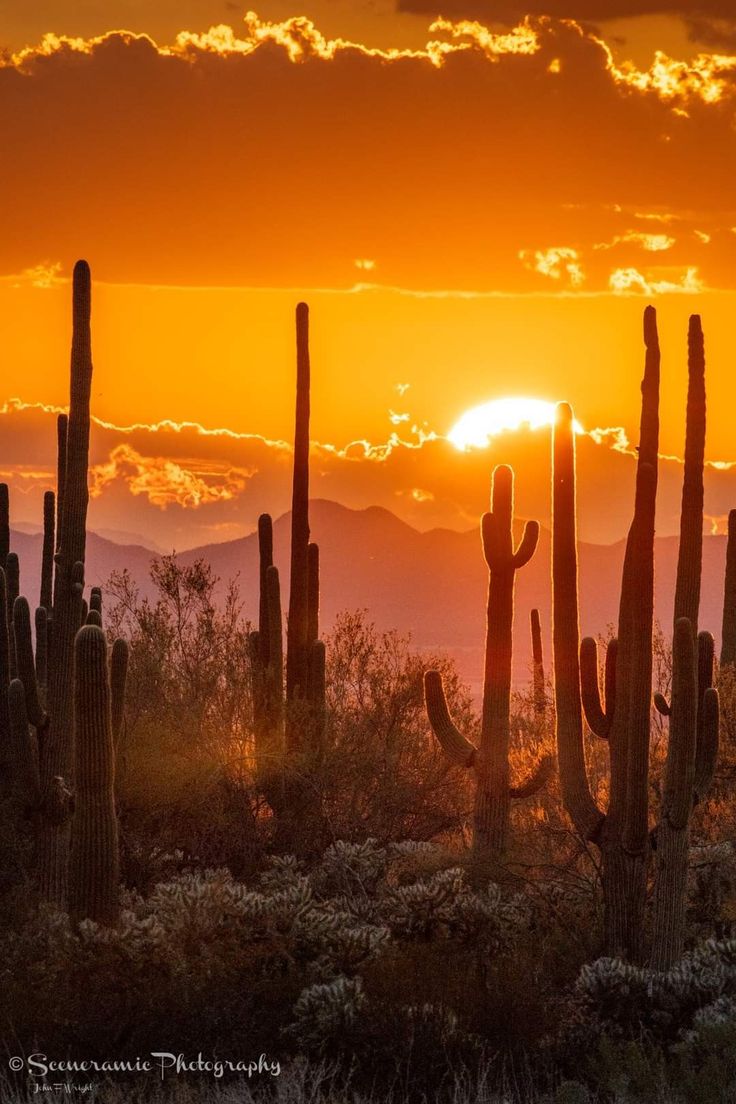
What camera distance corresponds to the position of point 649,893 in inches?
555

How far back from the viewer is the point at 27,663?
1506 cm

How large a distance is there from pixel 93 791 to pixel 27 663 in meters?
3.48

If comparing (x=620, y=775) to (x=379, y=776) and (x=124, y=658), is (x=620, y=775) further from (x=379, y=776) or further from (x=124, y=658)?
(x=379, y=776)

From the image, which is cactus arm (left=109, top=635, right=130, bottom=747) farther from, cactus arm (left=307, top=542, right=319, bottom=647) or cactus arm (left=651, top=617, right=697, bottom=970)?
cactus arm (left=307, top=542, right=319, bottom=647)

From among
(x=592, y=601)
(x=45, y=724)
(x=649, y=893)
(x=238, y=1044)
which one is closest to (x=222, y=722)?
(x=45, y=724)

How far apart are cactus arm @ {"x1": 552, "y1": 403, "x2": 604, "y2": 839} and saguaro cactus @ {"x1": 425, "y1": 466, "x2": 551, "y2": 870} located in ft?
6.51

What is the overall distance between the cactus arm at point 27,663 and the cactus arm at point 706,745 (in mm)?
6433

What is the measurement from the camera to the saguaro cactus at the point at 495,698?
52.1 ft

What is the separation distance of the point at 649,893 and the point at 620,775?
6.30 feet

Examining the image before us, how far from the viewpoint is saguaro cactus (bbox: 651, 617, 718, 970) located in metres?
12.3

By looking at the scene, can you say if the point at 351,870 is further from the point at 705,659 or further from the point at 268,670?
the point at 268,670

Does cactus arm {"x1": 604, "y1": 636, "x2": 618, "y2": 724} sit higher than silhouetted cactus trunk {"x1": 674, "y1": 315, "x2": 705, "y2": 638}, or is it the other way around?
silhouetted cactus trunk {"x1": 674, "y1": 315, "x2": 705, "y2": 638}

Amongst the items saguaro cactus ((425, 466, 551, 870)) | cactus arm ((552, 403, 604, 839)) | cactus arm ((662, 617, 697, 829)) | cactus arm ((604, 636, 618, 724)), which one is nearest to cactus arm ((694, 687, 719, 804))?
cactus arm ((662, 617, 697, 829))

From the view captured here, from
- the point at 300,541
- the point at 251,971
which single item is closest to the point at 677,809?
the point at 251,971
